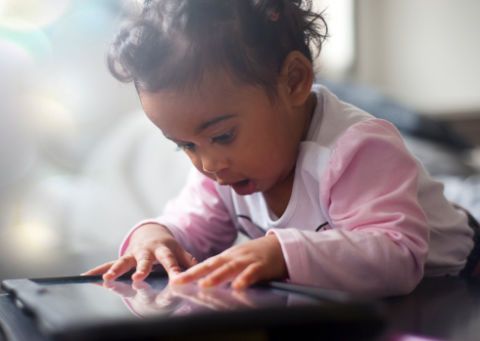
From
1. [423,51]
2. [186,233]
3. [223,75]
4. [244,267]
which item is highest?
[223,75]

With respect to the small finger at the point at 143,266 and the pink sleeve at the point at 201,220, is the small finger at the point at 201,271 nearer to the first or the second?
the small finger at the point at 143,266

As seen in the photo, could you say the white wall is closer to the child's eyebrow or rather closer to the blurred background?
the blurred background

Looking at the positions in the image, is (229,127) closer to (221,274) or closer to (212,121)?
(212,121)

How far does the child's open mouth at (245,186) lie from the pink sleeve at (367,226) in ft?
0.31

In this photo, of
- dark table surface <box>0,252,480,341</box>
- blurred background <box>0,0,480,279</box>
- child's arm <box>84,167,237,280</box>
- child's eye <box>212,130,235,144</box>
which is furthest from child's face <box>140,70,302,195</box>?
blurred background <box>0,0,480,279</box>

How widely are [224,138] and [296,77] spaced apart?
0.39ft

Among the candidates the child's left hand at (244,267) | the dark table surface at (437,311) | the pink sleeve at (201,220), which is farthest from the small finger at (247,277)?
the pink sleeve at (201,220)

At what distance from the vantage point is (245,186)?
2.56ft

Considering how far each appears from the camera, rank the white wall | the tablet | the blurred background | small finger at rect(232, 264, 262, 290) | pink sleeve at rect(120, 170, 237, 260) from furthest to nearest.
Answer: the white wall < the blurred background < pink sleeve at rect(120, 170, 237, 260) < small finger at rect(232, 264, 262, 290) < the tablet

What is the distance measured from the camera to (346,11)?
249 centimetres

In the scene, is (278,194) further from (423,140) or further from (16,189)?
(423,140)

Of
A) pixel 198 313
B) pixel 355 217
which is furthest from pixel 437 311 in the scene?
pixel 198 313

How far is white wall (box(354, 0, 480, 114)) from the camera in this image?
7.45 feet

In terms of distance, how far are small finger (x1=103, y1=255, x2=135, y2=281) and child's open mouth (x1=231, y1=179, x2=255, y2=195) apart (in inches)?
5.7
